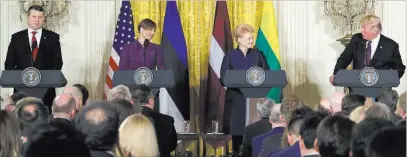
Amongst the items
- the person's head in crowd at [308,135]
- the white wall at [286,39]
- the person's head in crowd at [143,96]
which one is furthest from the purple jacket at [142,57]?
the person's head in crowd at [308,135]

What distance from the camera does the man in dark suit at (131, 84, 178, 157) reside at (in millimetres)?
7992

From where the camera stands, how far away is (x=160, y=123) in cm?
800

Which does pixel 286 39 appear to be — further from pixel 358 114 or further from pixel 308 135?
pixel 308 135

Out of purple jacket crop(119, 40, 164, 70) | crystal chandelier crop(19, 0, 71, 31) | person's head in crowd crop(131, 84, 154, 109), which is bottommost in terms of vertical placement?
person's head in crowd crop(131, 84, 154, 109)

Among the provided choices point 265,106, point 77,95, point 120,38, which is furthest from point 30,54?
point 265,106

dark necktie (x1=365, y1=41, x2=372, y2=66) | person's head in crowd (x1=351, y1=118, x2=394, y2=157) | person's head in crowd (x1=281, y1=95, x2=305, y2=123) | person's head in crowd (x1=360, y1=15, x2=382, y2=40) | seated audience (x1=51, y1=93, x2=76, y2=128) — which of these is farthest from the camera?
dark necktie (x1=365, y1=41, x2=372, y2=66)

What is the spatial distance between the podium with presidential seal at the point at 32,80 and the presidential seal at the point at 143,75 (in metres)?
0.81

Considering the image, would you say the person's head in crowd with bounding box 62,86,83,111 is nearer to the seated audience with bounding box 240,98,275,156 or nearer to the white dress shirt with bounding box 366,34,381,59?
the seated audience with bounding box 240,98,275,156

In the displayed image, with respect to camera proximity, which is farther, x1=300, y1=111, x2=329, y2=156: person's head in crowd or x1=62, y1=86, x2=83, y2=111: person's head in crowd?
x1=62, y1=86, x2=83, y2=111: person's head in crowd

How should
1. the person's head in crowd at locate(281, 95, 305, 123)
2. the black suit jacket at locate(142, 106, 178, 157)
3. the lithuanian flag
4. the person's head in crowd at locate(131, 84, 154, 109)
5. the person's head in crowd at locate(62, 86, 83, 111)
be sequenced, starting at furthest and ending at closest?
the lithuanian flag < the person's head in crowd at locate(62, 86, 83, 111) < the person's head in crowd at locate(131, 84, 154, 109) < the black suit jacket at locate(142, 106, 178, 157) < the person's head in crowd at locate(281, 95, 305, 123)

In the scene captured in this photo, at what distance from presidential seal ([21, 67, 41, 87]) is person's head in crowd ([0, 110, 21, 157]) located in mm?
5242

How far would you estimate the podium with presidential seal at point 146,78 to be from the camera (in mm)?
9986

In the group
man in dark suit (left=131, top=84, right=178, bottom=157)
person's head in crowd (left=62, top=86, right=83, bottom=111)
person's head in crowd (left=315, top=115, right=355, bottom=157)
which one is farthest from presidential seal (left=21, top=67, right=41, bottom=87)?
person's head in crowd (left=315, top=115, right=355, bottom=157)

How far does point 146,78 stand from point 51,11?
3.72 metres
